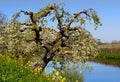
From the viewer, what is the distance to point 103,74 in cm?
5075

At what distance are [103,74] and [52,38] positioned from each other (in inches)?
1139

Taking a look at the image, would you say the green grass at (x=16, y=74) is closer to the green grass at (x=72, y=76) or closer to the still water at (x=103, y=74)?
the green grass at (x=72, y=76)

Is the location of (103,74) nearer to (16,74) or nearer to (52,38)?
(52,38)

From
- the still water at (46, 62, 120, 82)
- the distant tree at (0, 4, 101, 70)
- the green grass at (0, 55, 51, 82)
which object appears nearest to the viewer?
the green grass at (0, 55, 51, 82)

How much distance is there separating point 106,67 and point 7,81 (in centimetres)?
4807

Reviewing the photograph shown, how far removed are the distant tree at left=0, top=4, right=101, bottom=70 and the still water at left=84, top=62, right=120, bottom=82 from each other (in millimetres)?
18926

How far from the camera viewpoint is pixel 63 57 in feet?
74.3

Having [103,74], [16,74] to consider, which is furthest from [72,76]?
[103,74]

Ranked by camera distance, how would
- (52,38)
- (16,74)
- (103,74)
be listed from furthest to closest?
(103,74) → (52,38) → (16,74)

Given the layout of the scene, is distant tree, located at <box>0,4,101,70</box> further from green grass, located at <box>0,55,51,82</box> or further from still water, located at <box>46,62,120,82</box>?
still water, located at <box>46,62,120,82</box>

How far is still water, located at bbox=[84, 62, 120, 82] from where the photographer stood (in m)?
44.0

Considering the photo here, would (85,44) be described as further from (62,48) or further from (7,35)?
(7,35)

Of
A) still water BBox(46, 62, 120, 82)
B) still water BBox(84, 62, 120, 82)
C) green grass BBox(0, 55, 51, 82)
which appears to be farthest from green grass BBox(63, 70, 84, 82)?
still water BBox(84, 62, 120, 82)

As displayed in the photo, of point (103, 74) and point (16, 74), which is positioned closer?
point (16, 74)
